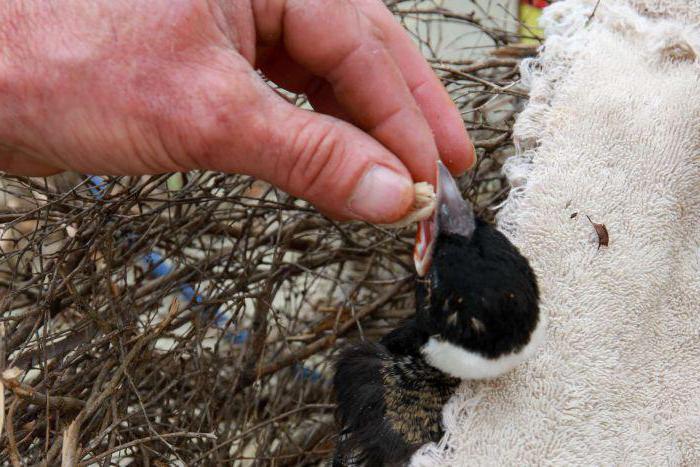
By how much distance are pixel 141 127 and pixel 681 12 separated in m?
0.76

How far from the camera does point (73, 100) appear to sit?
0.62m

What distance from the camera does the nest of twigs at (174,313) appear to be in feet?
2.71

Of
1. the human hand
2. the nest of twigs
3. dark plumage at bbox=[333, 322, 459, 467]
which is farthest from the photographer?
the nest of twigs

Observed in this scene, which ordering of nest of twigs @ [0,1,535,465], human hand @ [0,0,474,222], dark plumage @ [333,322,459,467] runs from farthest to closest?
nest of twigs @ [0,1,535,465]
dark plumage @ [333,322,459,467]
human hand @ [0,0,474,222]

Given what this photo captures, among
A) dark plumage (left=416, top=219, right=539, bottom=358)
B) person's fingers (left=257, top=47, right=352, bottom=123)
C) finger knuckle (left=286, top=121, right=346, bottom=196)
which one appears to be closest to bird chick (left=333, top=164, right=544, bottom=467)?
dark plumage (left=416, top=219, right=539, bottom=358)

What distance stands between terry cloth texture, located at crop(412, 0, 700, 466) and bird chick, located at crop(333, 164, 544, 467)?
3cm

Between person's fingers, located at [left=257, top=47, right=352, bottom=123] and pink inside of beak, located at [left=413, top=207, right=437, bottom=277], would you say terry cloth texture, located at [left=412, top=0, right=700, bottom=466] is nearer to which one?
pink inside of beak, located at [left=413, top=207, right=437, bottom=277]

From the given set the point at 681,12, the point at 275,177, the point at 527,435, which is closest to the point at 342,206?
the point at 275,177

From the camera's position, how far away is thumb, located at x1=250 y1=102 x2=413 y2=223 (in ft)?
2.07

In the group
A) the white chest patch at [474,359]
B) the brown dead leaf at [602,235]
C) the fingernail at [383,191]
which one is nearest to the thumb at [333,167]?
the fingernail at [383,191]

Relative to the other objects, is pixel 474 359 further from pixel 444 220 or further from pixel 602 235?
pixel 602 235

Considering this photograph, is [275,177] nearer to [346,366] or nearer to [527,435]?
[346,366]

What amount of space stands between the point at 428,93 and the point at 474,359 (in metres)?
0.38

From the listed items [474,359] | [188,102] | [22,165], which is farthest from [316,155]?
[22,165]
